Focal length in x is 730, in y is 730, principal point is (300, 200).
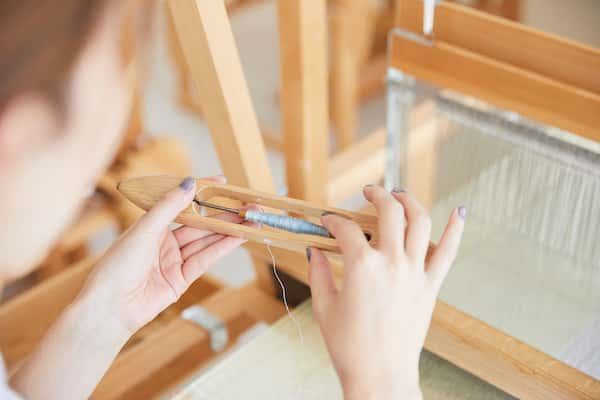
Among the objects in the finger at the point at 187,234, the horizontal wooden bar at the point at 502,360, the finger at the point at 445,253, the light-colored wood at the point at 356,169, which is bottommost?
the light-colored wood at the point at 356,169

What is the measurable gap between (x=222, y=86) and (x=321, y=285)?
11.2 inches

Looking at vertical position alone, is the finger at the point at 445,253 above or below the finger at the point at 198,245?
above

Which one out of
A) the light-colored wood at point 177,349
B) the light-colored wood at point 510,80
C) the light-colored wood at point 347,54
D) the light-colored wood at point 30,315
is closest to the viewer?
the light-colored wood at point 510,80

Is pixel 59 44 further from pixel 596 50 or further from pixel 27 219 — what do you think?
pixel 596 50

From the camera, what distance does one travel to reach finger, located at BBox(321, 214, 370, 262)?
2.05ft

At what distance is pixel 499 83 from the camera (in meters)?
0.88

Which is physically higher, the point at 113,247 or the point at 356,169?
the point at 113,247

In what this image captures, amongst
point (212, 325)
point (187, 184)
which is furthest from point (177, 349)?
point (187, 184)

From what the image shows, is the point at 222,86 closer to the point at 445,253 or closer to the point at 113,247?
the point at 113,247

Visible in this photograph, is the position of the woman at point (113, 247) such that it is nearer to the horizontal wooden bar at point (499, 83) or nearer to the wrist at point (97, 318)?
the wrist at point (97, 318)

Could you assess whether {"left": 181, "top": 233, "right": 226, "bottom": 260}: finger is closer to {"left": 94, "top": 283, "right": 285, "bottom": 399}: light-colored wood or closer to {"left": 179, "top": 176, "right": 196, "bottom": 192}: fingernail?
{"left": 179, "top": 176, "right": 196, "bottom": 192}: fingernail

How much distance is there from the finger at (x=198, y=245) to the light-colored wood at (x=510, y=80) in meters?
0.35

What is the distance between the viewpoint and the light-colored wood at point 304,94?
0.85 m

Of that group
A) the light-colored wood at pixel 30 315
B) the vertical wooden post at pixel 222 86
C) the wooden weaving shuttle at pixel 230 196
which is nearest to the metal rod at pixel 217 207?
the wooden weaving shuttle at pixel 230 196
